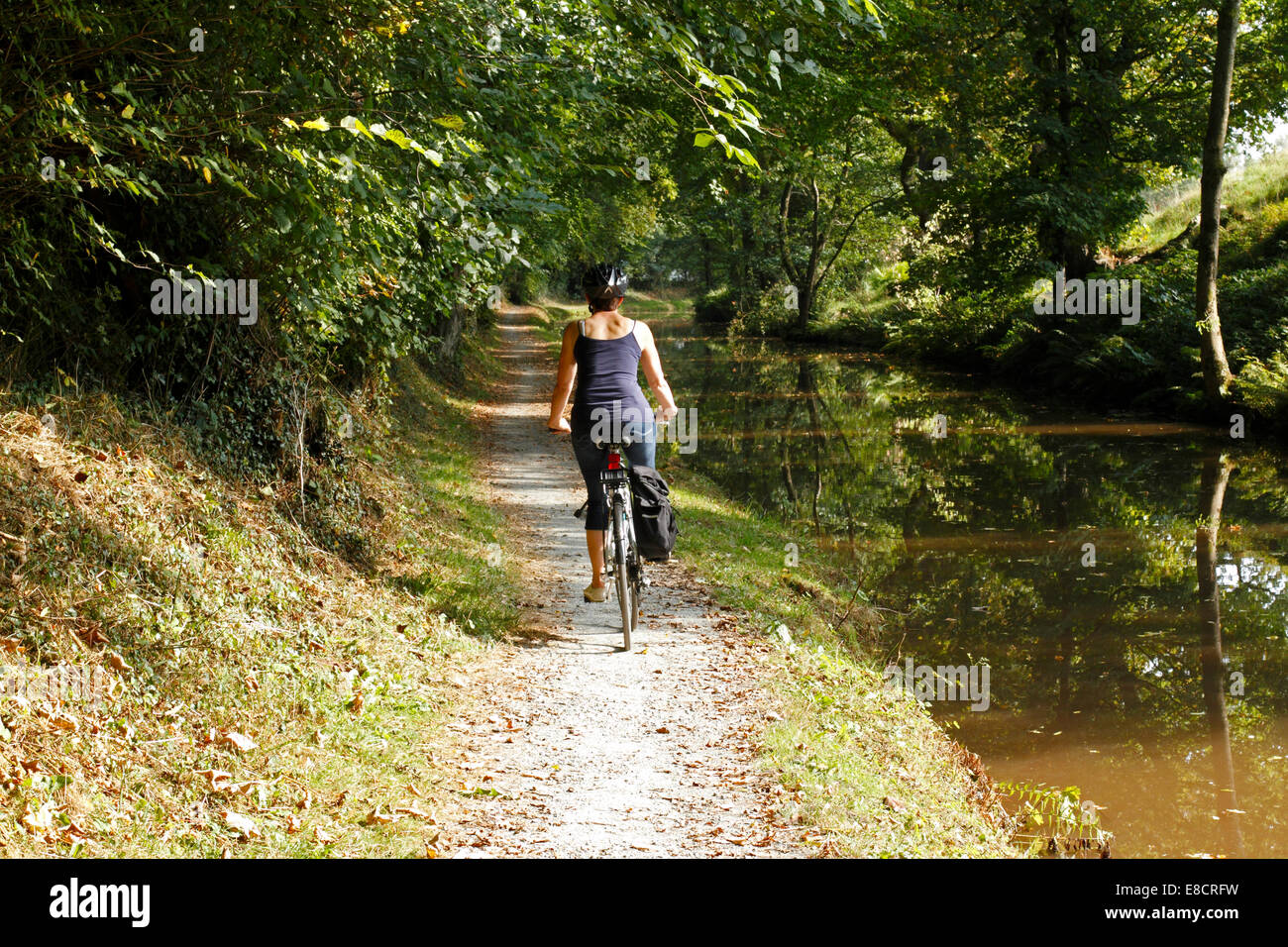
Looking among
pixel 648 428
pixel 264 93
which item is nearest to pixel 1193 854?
pixel 648 428

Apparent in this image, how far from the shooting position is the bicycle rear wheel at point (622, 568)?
23.7 feet

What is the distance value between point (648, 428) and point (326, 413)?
3015 mm

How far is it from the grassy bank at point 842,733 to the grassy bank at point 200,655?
1915 mm

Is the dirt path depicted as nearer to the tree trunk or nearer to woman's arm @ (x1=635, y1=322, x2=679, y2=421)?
woman's arm @ (x1=635, y1=322, x2=679, y2=421)

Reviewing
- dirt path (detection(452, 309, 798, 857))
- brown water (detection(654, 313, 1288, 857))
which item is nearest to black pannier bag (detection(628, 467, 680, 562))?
dirt path (detection(452, 309, 798, 857))

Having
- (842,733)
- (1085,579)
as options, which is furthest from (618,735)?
(1085,579)

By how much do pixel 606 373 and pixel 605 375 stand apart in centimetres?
1

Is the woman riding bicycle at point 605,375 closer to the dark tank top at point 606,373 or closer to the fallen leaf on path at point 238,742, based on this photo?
the dark tank top at point 606,373

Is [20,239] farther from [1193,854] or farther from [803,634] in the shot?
[1193,854]

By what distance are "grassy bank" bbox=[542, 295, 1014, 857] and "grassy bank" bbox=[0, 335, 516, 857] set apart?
1.92 meters

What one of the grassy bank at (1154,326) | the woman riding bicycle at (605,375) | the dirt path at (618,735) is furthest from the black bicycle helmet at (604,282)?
the grassy bank at (1154,326)

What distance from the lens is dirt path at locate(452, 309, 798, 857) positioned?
4.75m

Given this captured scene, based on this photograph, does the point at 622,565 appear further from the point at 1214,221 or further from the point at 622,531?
the point at 1214,221

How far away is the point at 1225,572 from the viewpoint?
445 inches
